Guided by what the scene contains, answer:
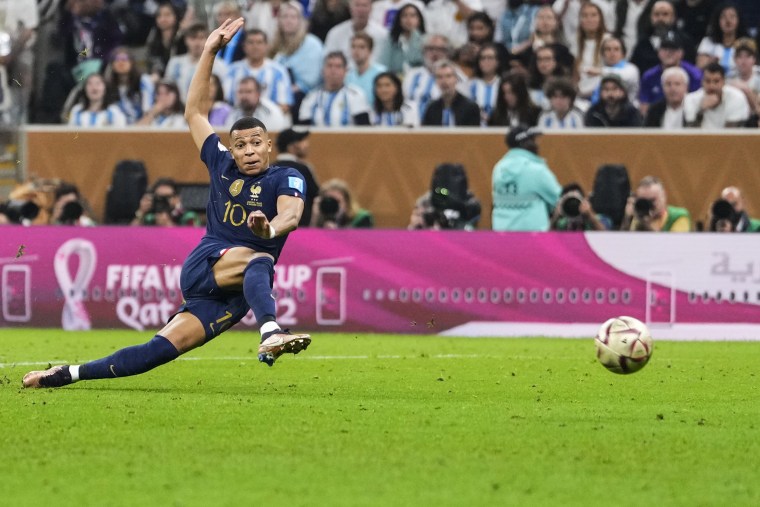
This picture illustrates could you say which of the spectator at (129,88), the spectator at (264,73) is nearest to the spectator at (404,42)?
the spectator at (264,73)

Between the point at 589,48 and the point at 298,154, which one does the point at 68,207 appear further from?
the point at 589,48

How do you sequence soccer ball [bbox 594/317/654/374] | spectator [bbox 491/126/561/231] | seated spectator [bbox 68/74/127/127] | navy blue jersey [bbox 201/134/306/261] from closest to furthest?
navy blue jersey [bbox 201/134/306/261] < soccer ball [bbox 594/317/654/374] < spectator [bbox 491/126/561/231] < seated spectator [bbox 68/74/127/127]

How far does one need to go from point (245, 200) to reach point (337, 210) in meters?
7.43

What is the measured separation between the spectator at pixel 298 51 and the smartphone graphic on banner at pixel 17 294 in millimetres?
5032

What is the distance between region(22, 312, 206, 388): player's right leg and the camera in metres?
9.65

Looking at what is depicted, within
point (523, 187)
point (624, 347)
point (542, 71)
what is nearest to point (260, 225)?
point (624, 347)

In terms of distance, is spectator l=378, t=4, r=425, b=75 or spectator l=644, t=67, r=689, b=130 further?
spectator l=378, t=4, r=425, b=75

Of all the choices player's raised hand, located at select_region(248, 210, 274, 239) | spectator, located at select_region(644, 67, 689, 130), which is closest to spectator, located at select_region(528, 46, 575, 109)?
spectator, located at select_region(644, 67, 689, 130)

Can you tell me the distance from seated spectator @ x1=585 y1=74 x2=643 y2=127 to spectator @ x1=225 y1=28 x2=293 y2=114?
4.09 meters

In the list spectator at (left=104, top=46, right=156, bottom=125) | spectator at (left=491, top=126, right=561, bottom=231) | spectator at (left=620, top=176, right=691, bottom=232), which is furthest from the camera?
spectator at (left=104, top=46, right=156, bottom=125)

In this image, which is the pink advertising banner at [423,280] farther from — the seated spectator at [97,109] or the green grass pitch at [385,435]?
the seated spectator at [97,109]

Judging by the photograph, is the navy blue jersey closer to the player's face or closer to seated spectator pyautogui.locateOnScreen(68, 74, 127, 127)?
the player's face

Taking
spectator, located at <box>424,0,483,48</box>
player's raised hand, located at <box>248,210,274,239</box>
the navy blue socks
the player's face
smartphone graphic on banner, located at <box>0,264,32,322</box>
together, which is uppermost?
spectator, located at <box>424,0,483,48</box>

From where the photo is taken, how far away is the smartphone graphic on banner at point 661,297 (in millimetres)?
16141
